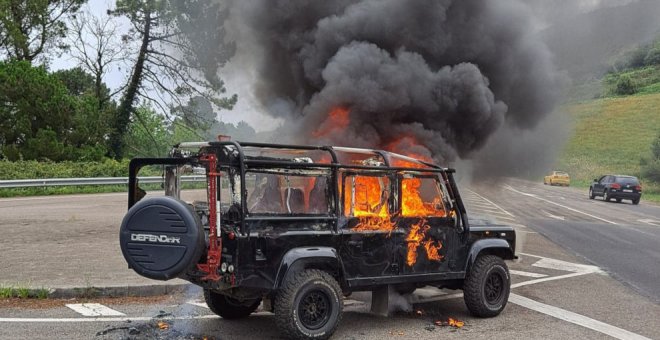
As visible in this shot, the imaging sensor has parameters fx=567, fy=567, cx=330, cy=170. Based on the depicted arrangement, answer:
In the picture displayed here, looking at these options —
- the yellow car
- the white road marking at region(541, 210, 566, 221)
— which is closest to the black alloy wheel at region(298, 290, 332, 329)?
the white road marking at region(541, 210, 566, 221)

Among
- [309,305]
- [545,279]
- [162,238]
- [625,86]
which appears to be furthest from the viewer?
[625,86]

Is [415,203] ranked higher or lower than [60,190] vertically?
higher

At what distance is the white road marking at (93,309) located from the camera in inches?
268

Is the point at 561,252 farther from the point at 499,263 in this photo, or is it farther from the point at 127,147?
the point at 127,147

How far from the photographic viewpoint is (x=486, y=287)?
719cm

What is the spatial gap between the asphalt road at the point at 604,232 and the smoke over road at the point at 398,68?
3.12 meters

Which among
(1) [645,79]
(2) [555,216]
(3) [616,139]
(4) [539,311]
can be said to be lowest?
(4) [539,311]

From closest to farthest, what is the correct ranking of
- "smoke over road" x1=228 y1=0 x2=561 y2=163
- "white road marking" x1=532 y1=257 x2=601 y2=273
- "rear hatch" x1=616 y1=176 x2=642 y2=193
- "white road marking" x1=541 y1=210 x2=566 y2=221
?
"smoke over road" x1=228 y1=0 x2=561 y2=163, "white road marking" x1=532 y1=257 x2=601 y2=273, "white road marking" x1=541 y1=210 x2=566 y2=221, "rear hatch" x1=616 y1=176 x2=642 y2=193

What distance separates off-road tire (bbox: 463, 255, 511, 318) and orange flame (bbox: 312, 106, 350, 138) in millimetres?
3801

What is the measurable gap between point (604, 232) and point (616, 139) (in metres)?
50.2

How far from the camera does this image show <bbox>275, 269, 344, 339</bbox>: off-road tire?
18.1ft

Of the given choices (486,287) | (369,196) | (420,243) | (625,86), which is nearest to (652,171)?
(625,86)

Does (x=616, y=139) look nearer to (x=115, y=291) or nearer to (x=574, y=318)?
(x=574, y=318)

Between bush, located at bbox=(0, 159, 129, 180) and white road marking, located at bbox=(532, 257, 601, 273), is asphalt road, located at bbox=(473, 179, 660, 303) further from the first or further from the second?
bush, located at bbox=(0, 159, 129, 180)
